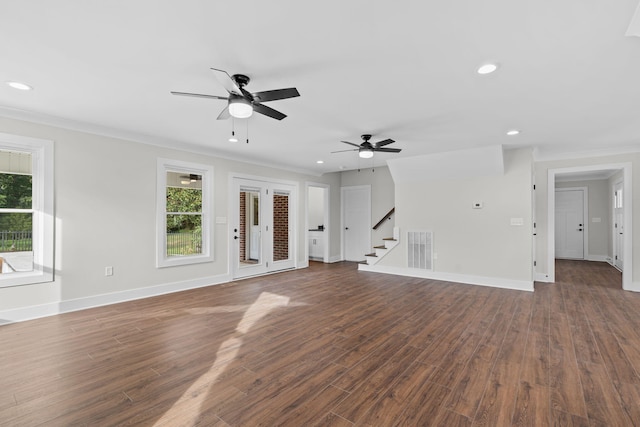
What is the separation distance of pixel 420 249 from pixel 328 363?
4246 millimetres

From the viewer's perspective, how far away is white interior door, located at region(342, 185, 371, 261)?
26.4 feet

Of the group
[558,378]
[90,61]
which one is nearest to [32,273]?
[90,61]

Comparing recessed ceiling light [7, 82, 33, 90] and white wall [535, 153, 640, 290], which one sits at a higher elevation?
recessed ceiling light [7, 82, 33, 90]

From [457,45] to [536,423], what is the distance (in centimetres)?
252

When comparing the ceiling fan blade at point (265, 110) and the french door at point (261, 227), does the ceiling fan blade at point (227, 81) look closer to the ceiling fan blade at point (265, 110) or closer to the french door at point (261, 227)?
the ceiling fan blade at point (265, 110)

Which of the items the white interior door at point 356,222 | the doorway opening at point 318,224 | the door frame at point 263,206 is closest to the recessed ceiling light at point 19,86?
the door frame at point 263,206

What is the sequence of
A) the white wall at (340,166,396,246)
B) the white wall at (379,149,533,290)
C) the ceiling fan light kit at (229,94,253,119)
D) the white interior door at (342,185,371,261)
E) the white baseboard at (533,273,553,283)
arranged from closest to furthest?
the ceiling fan light kit at (229,94,253,119) < the white wall at (379,149,533,290) < the white baseboard at (533,273,553,283) < the white wall at (340,166,396,246) < the white interior door at (342,185,371,261)

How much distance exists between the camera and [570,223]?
8.43m

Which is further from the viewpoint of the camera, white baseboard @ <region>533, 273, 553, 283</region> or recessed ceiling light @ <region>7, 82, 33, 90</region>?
white baseboard @ <region>533, 273, 553, 283</region>

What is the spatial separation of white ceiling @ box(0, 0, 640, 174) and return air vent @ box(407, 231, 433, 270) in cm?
257

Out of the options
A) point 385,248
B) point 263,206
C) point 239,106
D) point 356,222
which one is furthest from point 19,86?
point 356,222

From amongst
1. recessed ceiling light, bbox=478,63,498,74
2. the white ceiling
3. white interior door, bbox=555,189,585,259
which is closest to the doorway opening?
the white ceiling

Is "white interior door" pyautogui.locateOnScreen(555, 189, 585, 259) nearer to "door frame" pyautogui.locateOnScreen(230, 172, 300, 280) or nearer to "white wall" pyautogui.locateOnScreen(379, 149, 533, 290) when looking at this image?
"white wall" pyautogui.locateOnScreen(379, 149, 533, 290)

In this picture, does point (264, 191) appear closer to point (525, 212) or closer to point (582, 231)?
point (525, 212)
